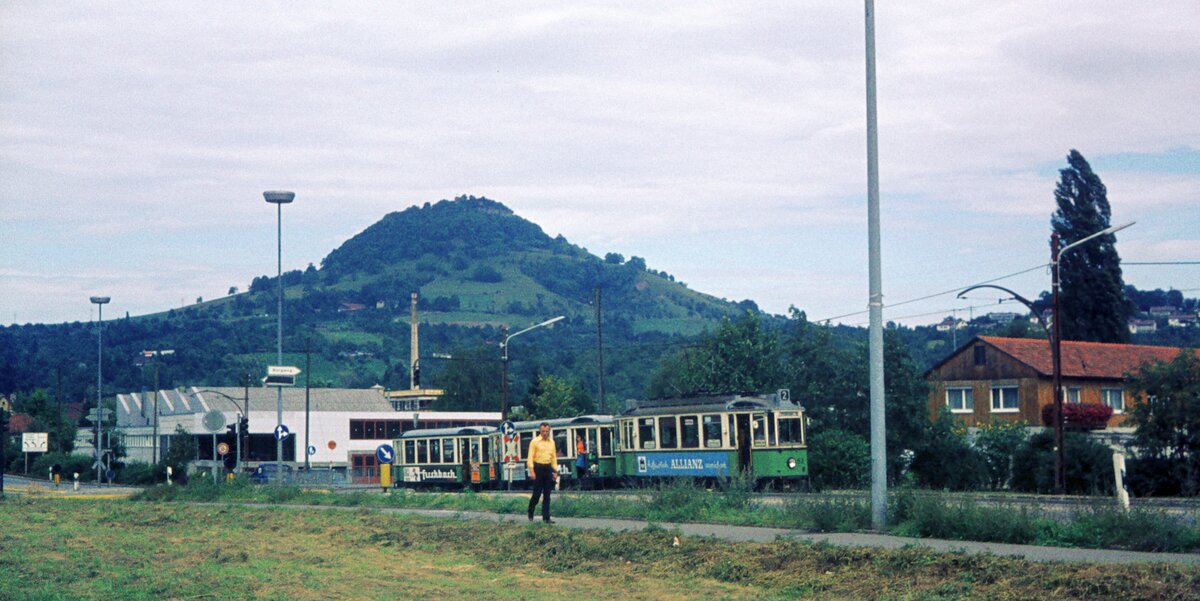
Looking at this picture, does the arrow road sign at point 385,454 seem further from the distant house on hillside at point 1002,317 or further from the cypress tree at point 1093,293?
the distant house on hillside at point 1002,317

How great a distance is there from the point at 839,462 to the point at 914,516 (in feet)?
84.6

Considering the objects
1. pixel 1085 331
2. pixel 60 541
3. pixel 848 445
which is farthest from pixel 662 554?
pixel 1085 331

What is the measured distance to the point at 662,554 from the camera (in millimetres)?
16438

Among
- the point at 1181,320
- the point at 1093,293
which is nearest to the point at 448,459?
the point at 1093,293

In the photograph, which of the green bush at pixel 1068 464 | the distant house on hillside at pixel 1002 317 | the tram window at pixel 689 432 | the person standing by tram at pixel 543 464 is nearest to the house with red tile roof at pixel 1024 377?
the green bush at pixel 1068 464

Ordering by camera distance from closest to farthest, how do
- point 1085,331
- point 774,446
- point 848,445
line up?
point 774,446, point 848,445, point 1085,331

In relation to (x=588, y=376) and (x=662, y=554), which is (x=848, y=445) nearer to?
(x=662, y=554)

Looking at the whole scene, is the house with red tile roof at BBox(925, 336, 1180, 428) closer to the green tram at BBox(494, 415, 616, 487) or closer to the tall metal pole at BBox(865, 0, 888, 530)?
the green tram at BBox(494, 415, 616, 487)

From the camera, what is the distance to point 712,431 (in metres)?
38.9

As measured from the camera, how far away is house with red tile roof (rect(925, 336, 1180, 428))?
64188 millimetres

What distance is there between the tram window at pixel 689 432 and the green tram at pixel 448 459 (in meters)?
10.3

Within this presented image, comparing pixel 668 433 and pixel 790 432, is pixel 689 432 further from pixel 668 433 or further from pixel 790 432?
pixel 790 432

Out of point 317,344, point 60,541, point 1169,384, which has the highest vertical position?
point 317,344

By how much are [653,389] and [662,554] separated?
340 ft
